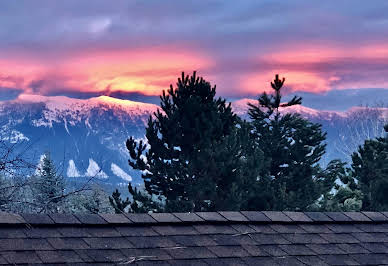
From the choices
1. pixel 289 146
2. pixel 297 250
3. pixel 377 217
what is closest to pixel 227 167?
pixel 289 146

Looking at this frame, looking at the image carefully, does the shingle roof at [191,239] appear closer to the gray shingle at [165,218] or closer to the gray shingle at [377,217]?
the gray shingle at [165,218]

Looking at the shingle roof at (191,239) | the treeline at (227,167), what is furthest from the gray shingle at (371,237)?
the treeline at (227,167)

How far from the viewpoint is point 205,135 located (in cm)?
3916

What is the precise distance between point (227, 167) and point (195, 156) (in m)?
2.12

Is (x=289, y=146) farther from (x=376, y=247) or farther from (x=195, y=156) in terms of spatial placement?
(x=376, y=247)

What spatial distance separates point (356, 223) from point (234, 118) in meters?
33.2

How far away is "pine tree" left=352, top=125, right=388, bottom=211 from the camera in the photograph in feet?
135

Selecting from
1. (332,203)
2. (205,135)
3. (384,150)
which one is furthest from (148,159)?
(384,150)

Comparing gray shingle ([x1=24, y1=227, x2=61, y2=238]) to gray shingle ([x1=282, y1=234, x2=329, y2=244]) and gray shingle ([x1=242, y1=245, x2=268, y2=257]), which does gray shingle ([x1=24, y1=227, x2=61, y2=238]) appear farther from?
gray shingle ([x1=282, y1=234, x2=329, y2=244])

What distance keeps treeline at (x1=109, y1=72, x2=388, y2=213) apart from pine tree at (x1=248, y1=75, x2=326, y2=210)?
0.07 m

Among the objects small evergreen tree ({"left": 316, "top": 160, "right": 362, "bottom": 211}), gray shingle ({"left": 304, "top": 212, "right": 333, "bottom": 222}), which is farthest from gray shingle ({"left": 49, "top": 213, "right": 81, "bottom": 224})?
small evergreen tree ({"left": 316, "top": 160, "right": 362, "bottom": 211})

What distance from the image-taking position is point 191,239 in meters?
6.80

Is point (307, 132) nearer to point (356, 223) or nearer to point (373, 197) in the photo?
point (373, 197)

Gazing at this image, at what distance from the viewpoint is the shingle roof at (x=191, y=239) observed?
6.10 metres
